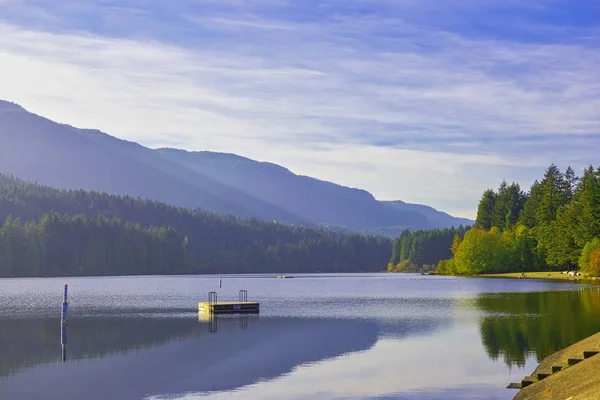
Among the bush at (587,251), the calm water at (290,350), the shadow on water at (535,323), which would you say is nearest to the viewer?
the calm water at (290,350)

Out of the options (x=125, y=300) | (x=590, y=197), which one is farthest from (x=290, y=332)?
(x=590, y=197)

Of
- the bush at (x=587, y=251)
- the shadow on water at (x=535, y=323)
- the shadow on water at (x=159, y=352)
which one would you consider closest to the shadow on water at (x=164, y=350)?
the shadow on water at (x=159, y=352)

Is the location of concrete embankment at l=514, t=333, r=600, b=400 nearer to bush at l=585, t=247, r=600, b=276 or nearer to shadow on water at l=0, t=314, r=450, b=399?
shadow on water at l=0, t=314, r=450, b=399

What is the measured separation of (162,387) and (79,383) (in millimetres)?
4093

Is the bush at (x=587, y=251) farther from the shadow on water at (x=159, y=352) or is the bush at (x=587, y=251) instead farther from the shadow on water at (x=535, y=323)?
the shadow on water at (x=159, y=352)

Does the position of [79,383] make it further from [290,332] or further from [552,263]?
[552,263]

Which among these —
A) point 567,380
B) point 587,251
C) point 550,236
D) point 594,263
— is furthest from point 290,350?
point 550,236

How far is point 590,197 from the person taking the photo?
458ft

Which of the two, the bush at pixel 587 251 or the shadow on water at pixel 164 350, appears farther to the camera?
the bush at pixel 587 251

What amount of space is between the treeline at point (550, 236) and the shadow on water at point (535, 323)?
5361cm

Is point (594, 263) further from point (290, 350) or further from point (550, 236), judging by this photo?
point (290, 350)

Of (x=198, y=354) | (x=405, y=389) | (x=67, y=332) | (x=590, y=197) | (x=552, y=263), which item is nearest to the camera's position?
(x=405, y=389)

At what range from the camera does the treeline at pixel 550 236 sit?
14150 centimetres

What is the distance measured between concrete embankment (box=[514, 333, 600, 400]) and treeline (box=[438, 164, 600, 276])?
102527mm
